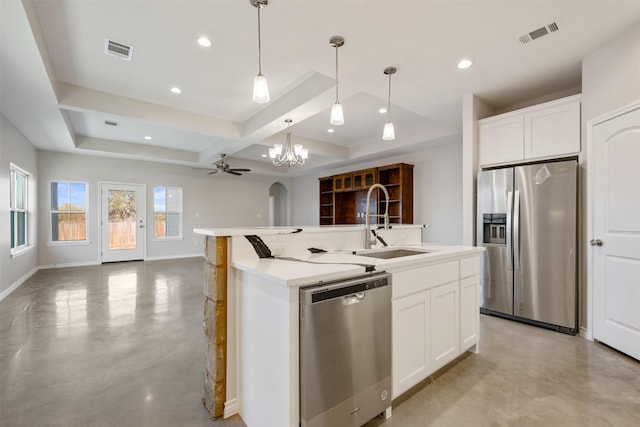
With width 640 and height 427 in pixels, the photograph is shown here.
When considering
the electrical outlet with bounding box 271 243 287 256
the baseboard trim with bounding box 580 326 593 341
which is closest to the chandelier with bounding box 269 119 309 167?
the electrical outlet with bounding box 271 243 287 256

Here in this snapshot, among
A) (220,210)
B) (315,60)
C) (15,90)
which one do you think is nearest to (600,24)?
(315,60)

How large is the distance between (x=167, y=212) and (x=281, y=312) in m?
7.68

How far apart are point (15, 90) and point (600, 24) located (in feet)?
19.2

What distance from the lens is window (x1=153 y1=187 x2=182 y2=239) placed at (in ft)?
25.1

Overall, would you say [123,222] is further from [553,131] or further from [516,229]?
[553,131]

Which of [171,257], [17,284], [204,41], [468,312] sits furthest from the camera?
[171,257]

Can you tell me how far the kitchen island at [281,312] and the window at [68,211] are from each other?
6995 mm

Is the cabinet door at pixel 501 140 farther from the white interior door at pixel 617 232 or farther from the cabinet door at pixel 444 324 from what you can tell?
the cabinet door at pixel 444 324

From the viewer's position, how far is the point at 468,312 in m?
2.28

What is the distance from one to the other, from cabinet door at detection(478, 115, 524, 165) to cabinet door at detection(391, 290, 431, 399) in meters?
2.41

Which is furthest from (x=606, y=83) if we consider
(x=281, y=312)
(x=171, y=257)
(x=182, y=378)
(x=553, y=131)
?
(x=171, y=257)

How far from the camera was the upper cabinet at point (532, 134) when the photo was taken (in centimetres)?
291

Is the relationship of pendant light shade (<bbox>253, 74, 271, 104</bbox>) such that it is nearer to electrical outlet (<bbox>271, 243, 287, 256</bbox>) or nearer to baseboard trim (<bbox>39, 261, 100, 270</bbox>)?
electrical outlet (<bbox>271, 243, 287, 256</bbox>)

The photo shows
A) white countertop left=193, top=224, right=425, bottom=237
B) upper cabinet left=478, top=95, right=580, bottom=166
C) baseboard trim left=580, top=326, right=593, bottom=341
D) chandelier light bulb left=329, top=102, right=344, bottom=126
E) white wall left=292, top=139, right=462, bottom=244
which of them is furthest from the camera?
white wall left=292, top=139, right=462, bottom=244
